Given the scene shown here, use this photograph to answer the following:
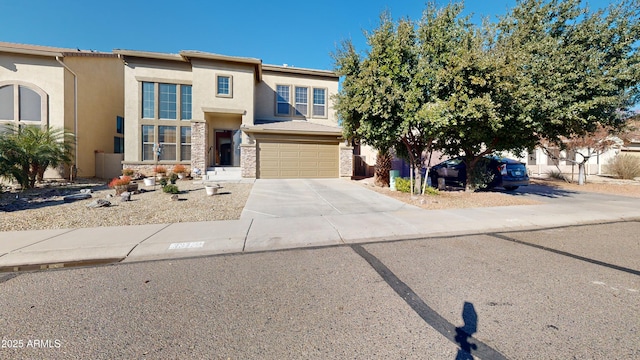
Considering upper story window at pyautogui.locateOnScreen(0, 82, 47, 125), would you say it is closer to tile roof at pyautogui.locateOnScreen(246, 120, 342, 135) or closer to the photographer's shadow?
tile roof at pyautogui.locateOnScreen(246, 120, 342, 135)

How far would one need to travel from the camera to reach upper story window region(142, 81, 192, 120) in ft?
50.3

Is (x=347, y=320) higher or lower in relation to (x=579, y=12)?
lower

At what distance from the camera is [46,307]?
9.43 ft

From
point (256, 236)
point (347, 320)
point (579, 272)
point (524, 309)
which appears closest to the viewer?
point (347, 320)

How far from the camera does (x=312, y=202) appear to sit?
900 cm

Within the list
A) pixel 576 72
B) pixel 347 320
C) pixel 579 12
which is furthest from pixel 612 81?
pixel 347 320

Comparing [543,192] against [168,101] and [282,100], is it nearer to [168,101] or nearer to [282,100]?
[282,100]

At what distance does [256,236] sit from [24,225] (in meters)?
5.72

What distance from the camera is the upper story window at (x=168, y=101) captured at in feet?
51.0

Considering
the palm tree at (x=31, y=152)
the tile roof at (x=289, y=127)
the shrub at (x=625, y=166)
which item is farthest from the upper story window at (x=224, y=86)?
the shrub at (x=625, y=166)

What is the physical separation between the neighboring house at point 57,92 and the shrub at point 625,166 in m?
36.1

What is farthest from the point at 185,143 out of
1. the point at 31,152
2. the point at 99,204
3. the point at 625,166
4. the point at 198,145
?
the point at 625,166

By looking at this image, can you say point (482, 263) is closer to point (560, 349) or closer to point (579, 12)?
point (560, 349)

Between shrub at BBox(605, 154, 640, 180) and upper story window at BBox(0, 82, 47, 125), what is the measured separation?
37.4 meters
